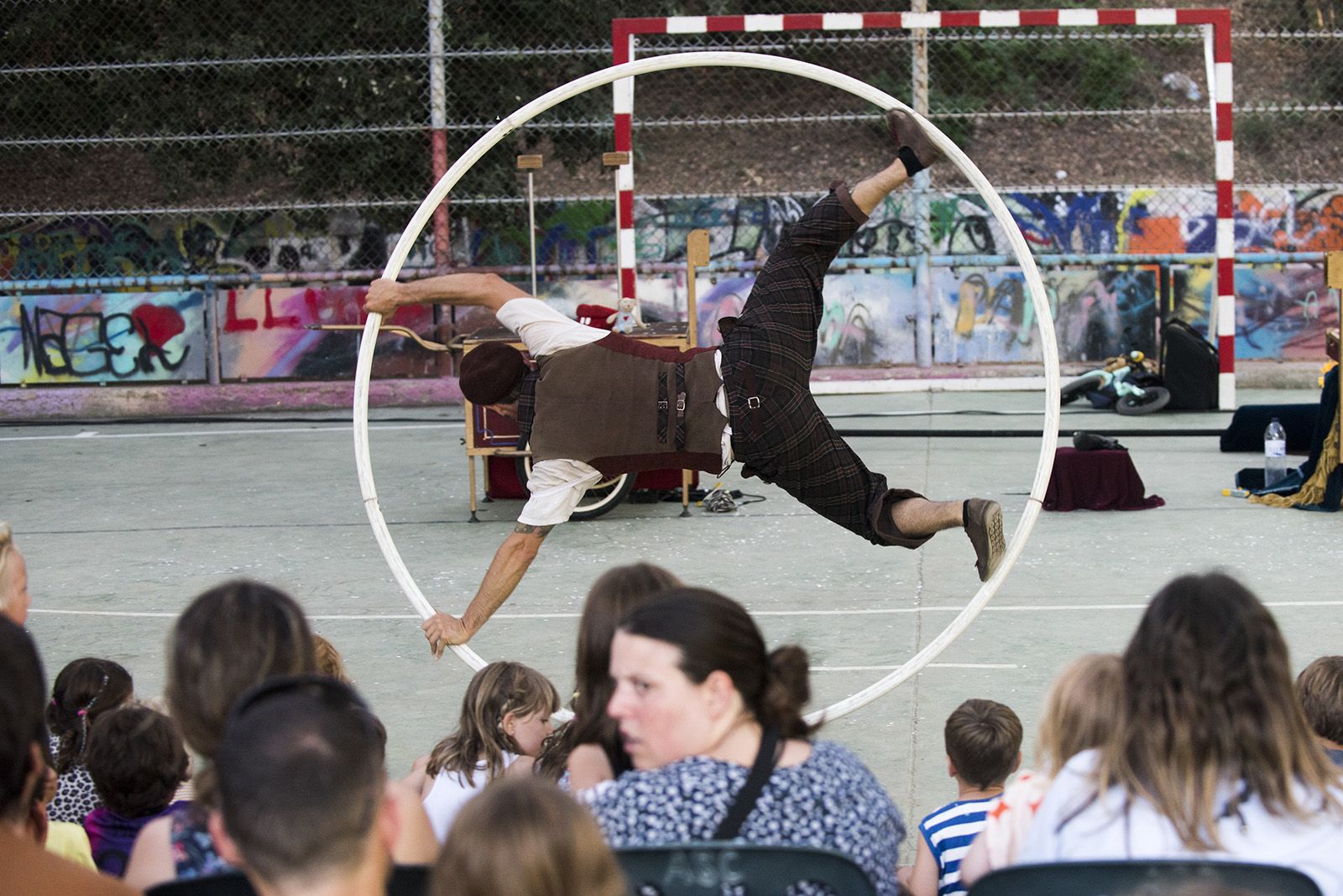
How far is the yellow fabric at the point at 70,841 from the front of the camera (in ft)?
8.40

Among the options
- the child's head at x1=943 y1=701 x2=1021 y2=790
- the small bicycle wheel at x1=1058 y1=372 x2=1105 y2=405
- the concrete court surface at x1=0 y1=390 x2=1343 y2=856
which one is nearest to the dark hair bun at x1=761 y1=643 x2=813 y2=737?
the child's head at x1=943 y1=701 x2=1021 y2=790

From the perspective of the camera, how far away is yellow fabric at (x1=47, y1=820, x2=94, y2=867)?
256 centimetres

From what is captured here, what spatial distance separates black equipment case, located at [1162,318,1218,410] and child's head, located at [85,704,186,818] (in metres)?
10.0

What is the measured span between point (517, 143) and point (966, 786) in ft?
37.7

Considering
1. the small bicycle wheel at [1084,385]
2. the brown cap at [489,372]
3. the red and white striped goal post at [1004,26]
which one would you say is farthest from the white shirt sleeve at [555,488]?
the small bicycle wheel at [1084,385]

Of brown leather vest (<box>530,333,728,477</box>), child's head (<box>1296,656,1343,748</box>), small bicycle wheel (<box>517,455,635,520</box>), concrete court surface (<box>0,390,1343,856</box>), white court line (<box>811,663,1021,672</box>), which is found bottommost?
white court line (<box>811,663,1021,672</box>)

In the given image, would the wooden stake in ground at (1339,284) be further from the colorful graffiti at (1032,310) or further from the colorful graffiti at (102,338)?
the colorful graffiti at (102,338)

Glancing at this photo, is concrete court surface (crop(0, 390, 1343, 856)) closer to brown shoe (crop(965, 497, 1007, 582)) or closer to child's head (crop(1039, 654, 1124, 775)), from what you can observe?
brown shoe (crop(965, 497, 1007, 582))

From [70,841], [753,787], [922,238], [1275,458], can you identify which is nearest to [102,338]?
[922,238]

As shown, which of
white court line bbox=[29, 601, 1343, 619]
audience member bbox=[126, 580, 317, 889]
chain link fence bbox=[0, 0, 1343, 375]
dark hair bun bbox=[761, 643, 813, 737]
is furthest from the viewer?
chain link fence bbox=[0, 0, 1343, 375]

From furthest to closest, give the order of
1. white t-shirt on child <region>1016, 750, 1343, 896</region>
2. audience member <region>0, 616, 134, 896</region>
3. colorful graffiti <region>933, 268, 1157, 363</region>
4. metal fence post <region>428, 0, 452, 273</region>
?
colorful graffiti <region>933, 268, 1157, 363</region>
metal fence post <region>428, 0, 452, 273</region>
white t-shirt on child <region>1016, 750, 1343, 896</region>
audience member <region>0, 616, 134, 896</region>

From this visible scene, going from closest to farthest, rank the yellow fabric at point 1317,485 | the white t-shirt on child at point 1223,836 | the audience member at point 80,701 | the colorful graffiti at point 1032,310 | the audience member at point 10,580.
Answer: the white t-shirt on child at point 1223,836 < the audience member at point 10,580 < the audience member at point 80,701 < the yellow fabric at point 1317,485 < the colorful graffiti at point 1032,310

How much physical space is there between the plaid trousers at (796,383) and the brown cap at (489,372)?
2.15 feet

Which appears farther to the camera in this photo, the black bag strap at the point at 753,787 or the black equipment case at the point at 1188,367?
the black equipment case at the point at 1188,367
